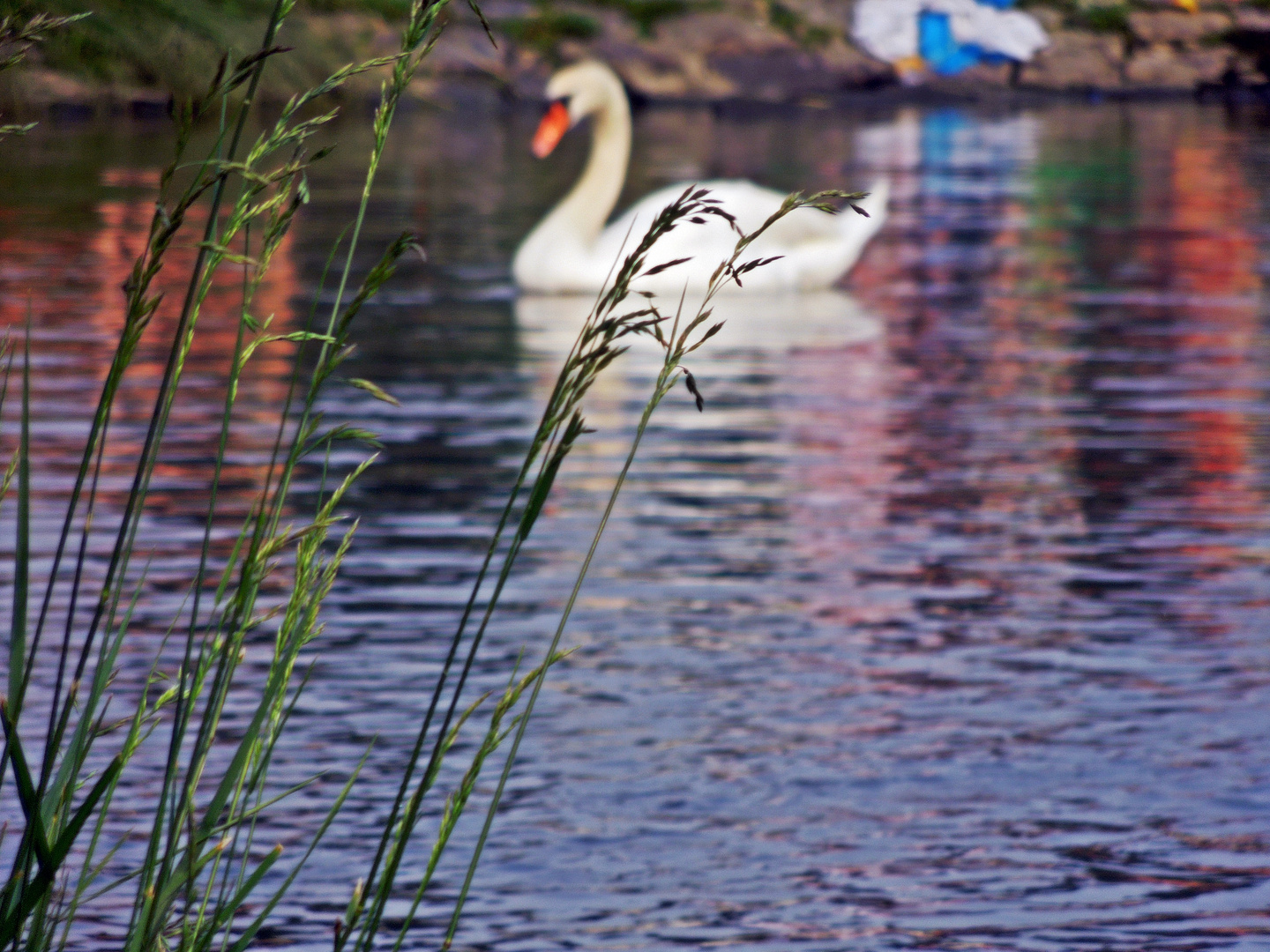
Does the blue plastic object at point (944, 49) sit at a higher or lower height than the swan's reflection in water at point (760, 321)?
higher

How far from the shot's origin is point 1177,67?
114 ft

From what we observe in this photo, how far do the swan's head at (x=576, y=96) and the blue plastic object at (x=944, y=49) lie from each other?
67.3 ft

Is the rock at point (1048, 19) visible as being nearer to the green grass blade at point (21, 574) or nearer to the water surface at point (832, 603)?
the water surface at point (832, 603)

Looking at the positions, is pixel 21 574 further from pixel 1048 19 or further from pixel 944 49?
pixel 1048 19

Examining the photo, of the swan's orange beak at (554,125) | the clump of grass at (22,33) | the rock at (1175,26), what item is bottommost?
the swan's orange beak at (554,125)

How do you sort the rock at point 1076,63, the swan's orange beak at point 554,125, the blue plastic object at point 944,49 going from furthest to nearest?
the rock at point 1076,63 → the blue plastic object at point 944,49 → the swan's orange beak at point 554,125

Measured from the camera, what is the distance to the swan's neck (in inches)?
500

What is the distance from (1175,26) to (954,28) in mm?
3325

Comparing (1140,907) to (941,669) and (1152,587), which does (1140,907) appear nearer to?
(941,669)

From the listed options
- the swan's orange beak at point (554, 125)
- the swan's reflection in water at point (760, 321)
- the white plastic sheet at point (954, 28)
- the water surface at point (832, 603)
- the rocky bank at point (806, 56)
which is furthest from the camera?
the white plastic sheet at point (954, 28)

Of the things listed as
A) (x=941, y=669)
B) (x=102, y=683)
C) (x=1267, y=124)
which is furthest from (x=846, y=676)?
(x=1267, y=124)

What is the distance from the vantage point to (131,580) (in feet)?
18.6

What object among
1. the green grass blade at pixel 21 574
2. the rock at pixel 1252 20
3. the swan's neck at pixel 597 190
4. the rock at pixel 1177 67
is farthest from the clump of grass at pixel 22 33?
the rock at pixel 1252 20

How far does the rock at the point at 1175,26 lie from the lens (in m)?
35.1
